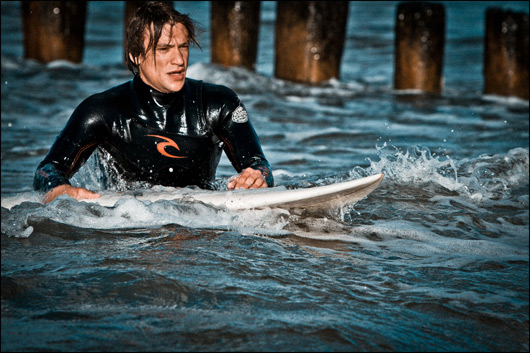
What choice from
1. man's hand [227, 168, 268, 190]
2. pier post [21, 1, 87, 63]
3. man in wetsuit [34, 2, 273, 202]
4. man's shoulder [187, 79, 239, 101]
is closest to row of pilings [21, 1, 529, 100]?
pier post [21, 1, 87, 63]

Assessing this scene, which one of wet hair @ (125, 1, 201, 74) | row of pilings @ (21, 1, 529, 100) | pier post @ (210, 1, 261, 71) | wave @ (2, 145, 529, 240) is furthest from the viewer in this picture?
pier post @ (210, 1, 261, 71)

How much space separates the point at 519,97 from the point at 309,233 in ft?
23.8

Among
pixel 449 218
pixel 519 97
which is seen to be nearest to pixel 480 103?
pixel 519 97

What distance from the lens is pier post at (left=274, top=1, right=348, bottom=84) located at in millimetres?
10062

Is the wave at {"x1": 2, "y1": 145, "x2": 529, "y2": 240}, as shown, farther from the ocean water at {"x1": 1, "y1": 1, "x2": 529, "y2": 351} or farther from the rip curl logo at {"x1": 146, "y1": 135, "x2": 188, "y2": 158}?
the rip curl logo at {"x1": 146, "y1": 135, "x2": 188, "y2": 158}

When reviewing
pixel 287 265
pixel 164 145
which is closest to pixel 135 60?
pixel 164 145

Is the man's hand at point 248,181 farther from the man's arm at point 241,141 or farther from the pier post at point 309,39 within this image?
the pier post at point 309,39

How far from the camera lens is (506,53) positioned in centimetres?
996

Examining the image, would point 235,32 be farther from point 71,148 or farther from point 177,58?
point 71,148

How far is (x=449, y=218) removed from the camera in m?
4.37

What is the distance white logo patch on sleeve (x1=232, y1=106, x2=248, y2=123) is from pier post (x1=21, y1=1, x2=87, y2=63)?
26.2 feet

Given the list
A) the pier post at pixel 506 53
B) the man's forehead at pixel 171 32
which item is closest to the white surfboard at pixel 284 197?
the man's forehead at pixel 171 32

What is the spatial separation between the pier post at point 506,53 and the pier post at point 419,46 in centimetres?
68

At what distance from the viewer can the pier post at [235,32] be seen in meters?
10.6
